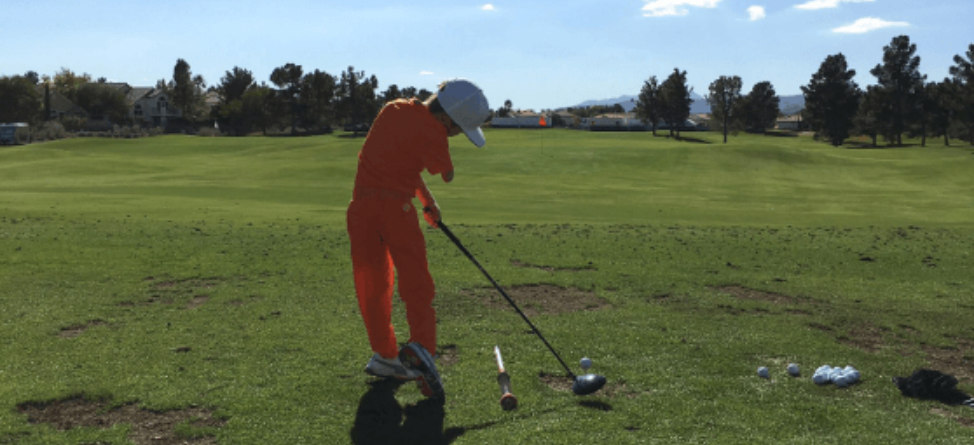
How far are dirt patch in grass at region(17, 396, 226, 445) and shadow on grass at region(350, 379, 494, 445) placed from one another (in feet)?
3.58

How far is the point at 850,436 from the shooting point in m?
5.60

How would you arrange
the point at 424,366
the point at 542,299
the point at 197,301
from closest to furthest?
the point at 424,366
the point at 197,301
the point at 542,299

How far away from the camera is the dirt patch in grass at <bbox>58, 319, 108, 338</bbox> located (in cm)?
812

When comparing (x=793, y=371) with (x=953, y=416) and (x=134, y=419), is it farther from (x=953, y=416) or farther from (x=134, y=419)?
(x=134, y=419)

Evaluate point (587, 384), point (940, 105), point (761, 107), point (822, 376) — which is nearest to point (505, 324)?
point (587, 384)

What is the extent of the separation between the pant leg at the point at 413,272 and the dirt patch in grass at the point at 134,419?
181 cm

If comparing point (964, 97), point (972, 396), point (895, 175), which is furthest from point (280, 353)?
point (964, 97)

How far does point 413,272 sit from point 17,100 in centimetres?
11332

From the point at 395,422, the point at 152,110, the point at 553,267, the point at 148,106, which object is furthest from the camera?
the point at 152,110

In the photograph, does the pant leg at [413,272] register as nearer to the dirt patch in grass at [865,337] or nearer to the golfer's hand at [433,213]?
the golfer's hand at [433,213]

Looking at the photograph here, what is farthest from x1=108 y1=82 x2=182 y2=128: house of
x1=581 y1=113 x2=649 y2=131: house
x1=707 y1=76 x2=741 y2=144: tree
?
x1=707 y1=76 x2=741 y2=144: tree

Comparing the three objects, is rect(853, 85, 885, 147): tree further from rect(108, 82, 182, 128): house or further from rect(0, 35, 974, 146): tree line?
rect(108, 82, 182, 128): house

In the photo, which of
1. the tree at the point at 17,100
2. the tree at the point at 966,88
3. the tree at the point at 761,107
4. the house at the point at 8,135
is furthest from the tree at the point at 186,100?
the tree at the point at 966,88

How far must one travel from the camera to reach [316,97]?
393ft
